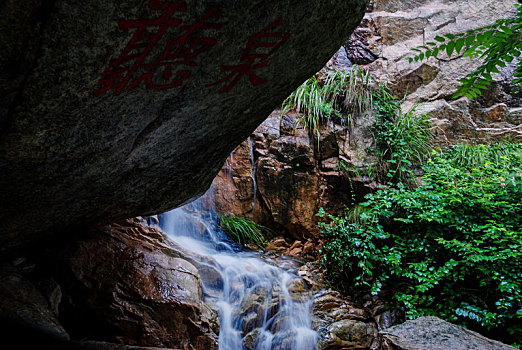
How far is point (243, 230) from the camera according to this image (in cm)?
532

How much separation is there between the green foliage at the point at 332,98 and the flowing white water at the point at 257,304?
8.63ft

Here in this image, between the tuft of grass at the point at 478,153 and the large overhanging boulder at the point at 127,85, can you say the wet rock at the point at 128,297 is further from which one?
the tuft of grass at the point at 478,153

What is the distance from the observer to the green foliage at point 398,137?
5215mm

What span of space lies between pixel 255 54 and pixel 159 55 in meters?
0.52

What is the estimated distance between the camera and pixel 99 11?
1238 millimetres

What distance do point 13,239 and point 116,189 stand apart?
2.36 feet

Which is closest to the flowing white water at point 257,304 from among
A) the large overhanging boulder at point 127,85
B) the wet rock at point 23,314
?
the wet rock at point 23,314

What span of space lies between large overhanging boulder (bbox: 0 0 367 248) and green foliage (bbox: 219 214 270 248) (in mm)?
3123

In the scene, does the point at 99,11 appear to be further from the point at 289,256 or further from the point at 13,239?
the point at 289,256

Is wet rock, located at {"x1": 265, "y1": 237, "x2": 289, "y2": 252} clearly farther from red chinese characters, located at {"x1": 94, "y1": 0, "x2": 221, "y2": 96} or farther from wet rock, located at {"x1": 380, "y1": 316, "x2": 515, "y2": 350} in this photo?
red chinese characters, located at {"x1": 94, "y1": 0, "x2": 221, "y2": 96}

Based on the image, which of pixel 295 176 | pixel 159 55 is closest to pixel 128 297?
pixel 159 55

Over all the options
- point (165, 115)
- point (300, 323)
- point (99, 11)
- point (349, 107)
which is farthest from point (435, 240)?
point (99, 11)

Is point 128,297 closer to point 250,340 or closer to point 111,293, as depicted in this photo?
point 111,293

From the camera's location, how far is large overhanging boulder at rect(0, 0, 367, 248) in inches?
49.5
